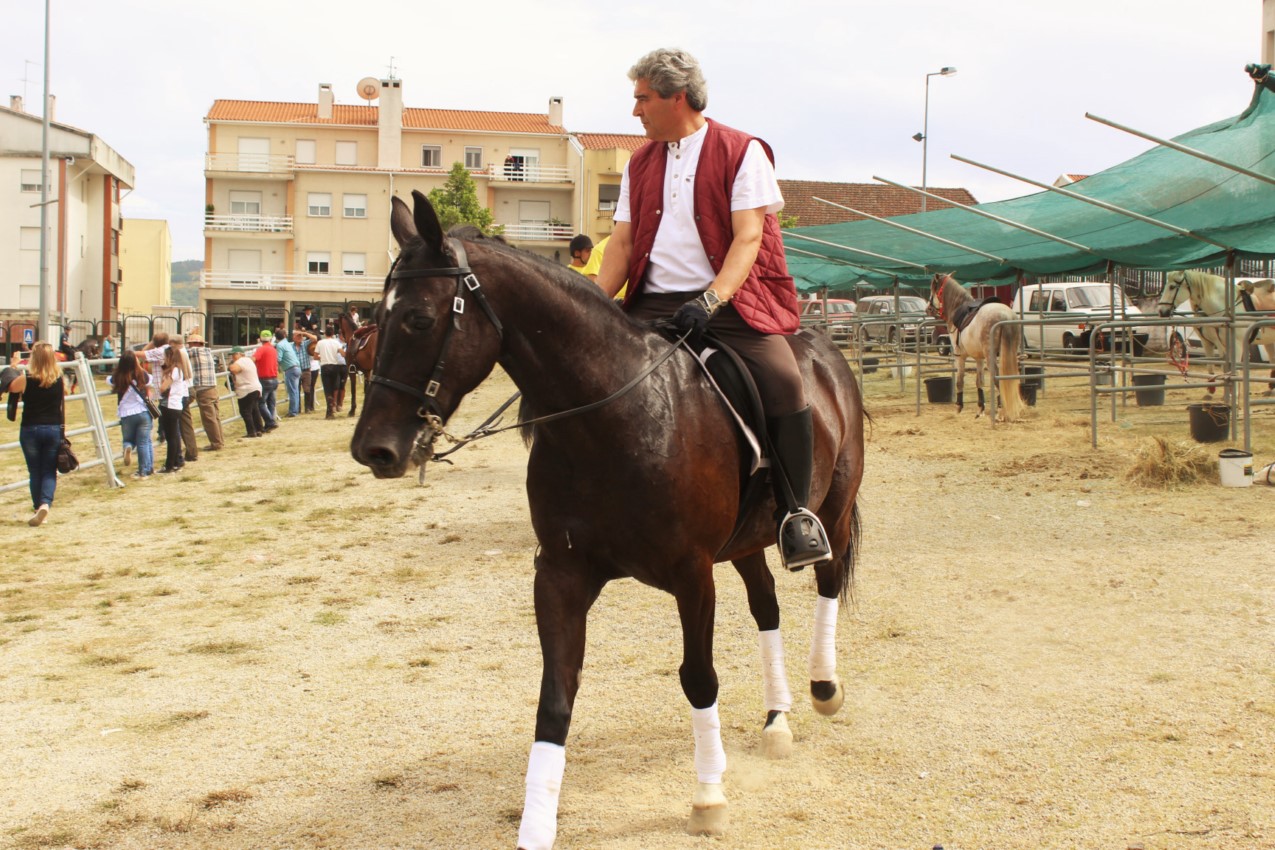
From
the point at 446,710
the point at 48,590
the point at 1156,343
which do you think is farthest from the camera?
the point at 1156,343

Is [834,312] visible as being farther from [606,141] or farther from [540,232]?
[606,141]

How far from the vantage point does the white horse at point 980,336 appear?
16.0 meters

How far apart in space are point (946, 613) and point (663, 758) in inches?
108

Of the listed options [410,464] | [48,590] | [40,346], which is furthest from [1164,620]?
[40,346]

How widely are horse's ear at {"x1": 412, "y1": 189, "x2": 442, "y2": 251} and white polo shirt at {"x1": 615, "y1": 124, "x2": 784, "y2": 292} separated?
41.7 inches

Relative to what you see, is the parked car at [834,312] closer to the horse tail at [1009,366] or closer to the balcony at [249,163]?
the horse tail at [1009,366]

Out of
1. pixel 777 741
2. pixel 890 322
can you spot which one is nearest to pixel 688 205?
pixel 777 741

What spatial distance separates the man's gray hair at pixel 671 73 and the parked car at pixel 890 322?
17.3m

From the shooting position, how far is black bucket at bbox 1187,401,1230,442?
12.9 m

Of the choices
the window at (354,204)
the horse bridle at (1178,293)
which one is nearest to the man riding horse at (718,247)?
the horse bridle at (1178,293)

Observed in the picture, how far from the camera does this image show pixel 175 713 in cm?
528

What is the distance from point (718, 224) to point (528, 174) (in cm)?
5932

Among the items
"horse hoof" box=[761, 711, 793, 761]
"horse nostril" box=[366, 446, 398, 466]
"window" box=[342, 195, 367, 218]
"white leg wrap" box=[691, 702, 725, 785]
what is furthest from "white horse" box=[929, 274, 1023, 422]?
"window" box=[342, 195, 367, 218]

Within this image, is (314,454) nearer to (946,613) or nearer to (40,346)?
(40,346)
